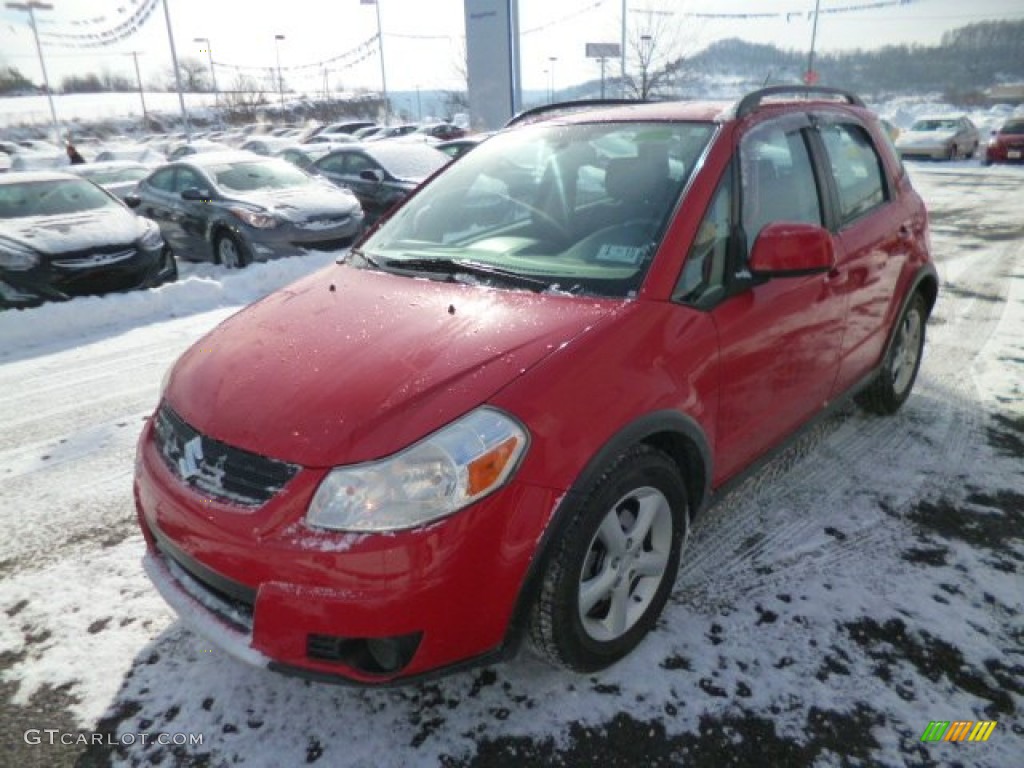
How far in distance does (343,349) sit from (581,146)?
1.46 m

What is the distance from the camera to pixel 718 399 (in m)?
2.44

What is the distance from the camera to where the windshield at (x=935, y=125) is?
23.7m

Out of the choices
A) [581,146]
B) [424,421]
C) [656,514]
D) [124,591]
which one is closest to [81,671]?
[124,591]

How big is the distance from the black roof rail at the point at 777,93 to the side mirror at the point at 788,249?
60cm

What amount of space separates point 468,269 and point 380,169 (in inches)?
Result: 368

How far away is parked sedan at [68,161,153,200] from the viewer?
542 inches

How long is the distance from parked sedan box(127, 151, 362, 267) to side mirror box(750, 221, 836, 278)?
23.9 ft

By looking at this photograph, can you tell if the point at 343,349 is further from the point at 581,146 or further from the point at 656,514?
the point at 581,146

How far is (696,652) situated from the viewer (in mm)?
2361

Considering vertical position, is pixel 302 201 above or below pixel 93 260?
above

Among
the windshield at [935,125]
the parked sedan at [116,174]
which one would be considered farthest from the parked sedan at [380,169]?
the windshield at [935,125]

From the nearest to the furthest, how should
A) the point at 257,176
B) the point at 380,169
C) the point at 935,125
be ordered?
the point at 257,176, the point at 380,169, the point at 935,125

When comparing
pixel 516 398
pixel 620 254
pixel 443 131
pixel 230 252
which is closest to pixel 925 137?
pixel 443 131

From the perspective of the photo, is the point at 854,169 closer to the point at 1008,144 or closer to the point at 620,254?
the point at 620,254
